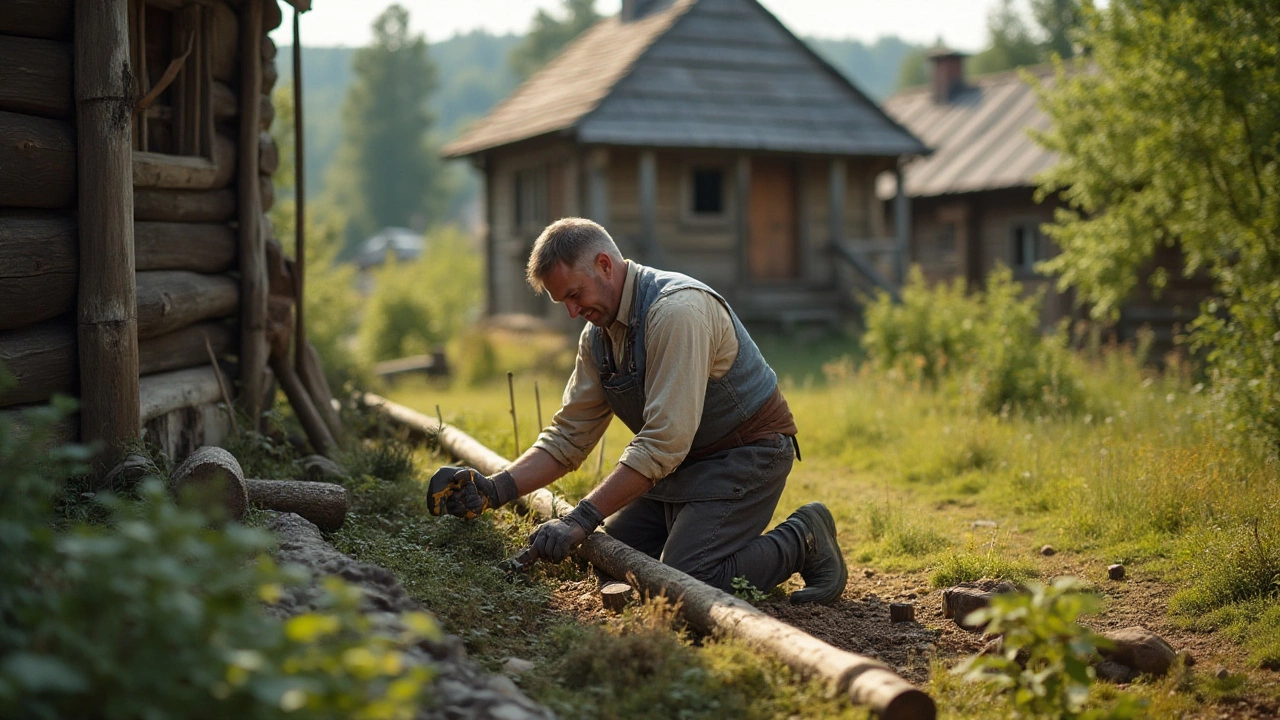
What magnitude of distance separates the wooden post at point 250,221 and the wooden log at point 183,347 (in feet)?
0.50

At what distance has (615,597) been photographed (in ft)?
14.5

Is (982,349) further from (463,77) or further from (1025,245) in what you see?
(463,77)

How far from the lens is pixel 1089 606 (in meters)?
3.10

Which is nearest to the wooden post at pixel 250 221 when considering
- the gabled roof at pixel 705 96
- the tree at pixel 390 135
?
the gabled roof at pixel 705 96

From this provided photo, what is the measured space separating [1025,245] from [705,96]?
292 inches

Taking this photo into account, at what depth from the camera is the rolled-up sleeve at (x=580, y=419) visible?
5.18 m

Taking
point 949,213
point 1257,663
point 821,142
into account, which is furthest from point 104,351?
point 949,213

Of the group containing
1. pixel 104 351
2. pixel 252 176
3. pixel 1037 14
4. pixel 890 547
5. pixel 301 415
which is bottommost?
pixel 890 547

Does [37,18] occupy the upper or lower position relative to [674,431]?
upper

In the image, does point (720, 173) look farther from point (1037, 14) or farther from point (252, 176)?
point (1037, 14)

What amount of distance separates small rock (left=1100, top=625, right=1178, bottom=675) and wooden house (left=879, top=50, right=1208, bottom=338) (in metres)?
13.7

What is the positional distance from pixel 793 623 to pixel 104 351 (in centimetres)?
346

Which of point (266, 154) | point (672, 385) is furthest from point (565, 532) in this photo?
point (266, 154)

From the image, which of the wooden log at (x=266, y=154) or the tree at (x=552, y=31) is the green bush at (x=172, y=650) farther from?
the tree at (x=552, y=31)
